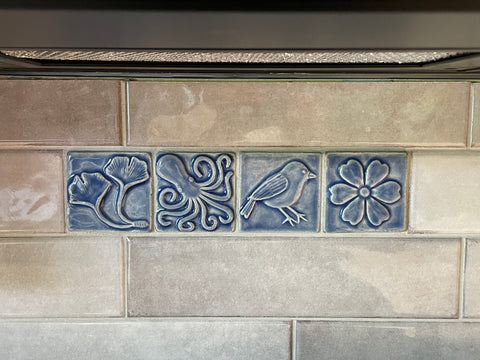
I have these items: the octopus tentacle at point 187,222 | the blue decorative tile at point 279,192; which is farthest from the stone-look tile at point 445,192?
the octopus tentacle at point 187,222

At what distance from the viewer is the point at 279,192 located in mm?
817

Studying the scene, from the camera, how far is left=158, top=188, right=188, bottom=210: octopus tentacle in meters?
0.81

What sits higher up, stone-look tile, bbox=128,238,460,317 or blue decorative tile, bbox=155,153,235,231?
blue decorative tile, bbox=155,153,235,231

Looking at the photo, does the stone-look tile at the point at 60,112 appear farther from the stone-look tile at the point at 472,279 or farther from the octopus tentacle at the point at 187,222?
the stone-look tile at the point at 472,279

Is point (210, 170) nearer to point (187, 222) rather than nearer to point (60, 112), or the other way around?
point (187, 222)

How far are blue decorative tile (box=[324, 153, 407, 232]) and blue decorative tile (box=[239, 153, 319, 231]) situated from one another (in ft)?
0.11

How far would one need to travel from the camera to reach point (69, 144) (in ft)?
2.61

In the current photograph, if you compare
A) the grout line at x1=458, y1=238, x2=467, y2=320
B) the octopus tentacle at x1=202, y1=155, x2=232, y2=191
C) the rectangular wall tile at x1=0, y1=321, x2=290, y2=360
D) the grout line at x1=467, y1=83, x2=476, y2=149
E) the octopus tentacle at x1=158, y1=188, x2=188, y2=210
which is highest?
the grout line at x1=467, y1=83, x2=476, y2=149

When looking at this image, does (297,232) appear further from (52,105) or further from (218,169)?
(52,105)

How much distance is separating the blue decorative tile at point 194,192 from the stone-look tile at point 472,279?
48 cm

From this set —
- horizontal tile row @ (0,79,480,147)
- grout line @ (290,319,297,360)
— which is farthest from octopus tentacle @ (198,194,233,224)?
grout line @ (290,319,297,360)

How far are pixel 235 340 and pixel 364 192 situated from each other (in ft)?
1.29

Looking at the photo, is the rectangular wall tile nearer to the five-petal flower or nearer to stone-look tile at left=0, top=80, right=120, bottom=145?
the five-petal flower

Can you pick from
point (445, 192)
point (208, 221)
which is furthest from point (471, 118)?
point (208, 221)
